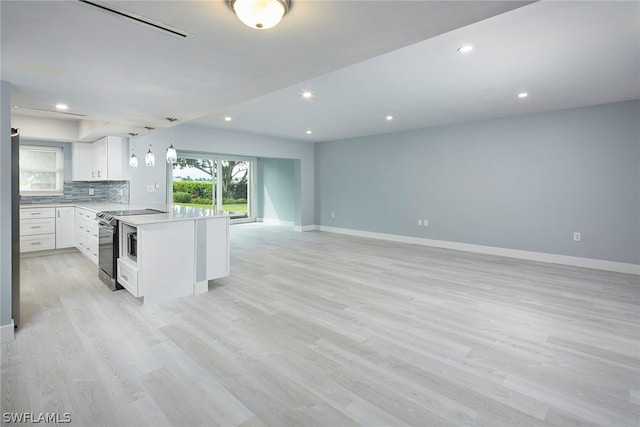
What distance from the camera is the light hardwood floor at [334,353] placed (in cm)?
186

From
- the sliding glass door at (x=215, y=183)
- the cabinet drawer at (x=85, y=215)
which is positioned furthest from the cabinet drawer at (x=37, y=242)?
the sliding glass door at (x=215, y=183)

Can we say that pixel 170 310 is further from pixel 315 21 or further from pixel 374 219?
pixel 374 219

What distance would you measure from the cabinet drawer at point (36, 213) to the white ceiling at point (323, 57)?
1.86 metres

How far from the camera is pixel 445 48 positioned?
2955mm

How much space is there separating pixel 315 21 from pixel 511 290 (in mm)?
3858

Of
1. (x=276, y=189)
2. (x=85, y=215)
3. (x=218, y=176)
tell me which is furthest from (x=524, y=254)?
(x=218, y=176)

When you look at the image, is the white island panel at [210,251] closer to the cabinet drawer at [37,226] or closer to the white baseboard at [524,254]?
the cabinet drawer at [37,226]

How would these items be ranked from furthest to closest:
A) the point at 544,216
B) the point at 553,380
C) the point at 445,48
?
the point at 544,216, the point at 445,48, the point at 553,380

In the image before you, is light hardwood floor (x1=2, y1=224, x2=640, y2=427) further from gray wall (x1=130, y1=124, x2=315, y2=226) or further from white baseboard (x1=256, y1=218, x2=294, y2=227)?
white baseboard (x1=256, y1=218, x2=294, y2=227)

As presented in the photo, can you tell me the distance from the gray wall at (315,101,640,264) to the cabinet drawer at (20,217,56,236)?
250 inches

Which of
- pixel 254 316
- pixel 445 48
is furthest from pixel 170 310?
pixel 445 48

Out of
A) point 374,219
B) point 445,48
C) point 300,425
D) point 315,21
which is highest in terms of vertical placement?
point 445,48

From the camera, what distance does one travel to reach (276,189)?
10.5 m

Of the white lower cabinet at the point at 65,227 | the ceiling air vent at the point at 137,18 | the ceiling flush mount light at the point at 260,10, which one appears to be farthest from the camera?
the white lower cabinet at the point at 65,227
